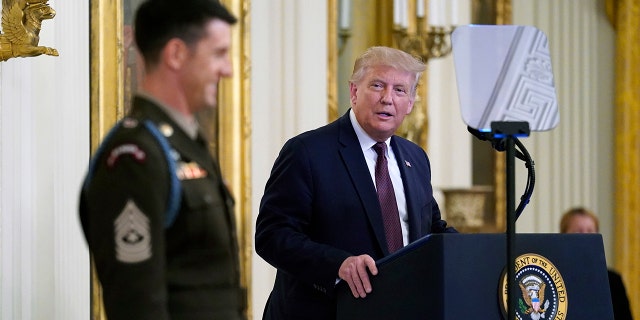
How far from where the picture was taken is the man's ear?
215cm

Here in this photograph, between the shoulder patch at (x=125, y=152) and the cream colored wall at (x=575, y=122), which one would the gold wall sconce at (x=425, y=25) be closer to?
the cream colored wall at (x=575, y=122)

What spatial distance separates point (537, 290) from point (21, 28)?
2068 millimetres

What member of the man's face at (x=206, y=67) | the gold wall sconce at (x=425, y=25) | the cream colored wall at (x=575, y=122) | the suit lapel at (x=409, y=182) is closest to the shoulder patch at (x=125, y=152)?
the man's face at (x=206, y=67)

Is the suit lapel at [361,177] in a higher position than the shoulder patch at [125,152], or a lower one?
lower

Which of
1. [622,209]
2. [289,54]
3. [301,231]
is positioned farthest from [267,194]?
A: [622,209]

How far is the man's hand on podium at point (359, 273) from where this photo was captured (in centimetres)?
346

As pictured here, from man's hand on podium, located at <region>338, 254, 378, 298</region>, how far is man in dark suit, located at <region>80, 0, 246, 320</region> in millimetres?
1255

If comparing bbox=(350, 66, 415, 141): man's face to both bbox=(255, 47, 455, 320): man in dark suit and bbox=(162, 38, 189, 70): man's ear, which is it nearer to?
bbox=(255, 47, 455, 320): man in dark suit

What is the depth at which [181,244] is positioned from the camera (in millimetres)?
2141

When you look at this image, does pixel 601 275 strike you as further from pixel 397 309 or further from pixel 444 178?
pixel 444 178

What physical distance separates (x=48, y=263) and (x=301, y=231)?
4.40ft

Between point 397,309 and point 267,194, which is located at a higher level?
point 267,194

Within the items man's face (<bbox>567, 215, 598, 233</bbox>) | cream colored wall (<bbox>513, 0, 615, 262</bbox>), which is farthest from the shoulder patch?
cream colored wall (<bbox>513, 0, 615, 262</bbox>)

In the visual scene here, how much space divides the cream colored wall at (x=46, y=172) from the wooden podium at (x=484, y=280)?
157 cm
